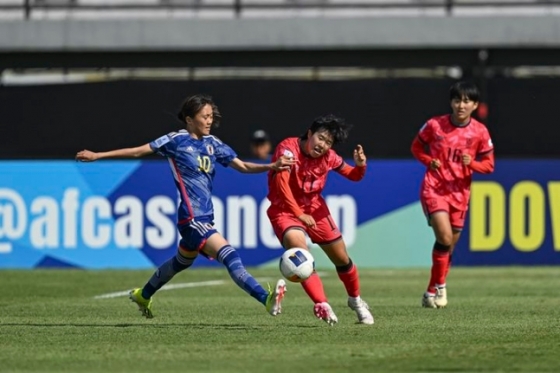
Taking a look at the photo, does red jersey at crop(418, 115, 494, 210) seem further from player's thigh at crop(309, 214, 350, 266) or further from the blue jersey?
the blue jersey

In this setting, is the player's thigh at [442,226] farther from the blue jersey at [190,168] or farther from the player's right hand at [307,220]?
the blue jersey at [190,168]

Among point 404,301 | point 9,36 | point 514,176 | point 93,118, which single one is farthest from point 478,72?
point 404,301

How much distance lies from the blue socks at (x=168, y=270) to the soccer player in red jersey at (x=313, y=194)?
2.80 feet

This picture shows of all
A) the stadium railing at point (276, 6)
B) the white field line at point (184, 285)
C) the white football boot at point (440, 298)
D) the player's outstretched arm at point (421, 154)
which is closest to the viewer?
the white football boot at point (440, 298)

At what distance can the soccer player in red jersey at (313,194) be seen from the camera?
39.9ft

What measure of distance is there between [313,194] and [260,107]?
12.5 metres

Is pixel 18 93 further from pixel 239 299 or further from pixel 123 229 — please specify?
pixel 239 299

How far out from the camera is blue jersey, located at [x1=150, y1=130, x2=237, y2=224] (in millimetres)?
12031

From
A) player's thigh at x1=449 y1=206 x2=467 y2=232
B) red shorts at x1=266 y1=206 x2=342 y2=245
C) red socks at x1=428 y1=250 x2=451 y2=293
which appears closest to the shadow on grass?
red shorts at x1=266 y1=206 x2=342 y2=245

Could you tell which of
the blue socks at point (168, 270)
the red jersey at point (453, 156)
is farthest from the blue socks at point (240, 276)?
the red jersey at point (453, 156)

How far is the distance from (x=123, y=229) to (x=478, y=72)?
8165mm

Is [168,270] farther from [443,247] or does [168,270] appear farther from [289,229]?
[443,247]

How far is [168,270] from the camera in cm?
1245


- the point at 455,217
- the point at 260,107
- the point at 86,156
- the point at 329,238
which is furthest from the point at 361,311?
the point at 260,107
